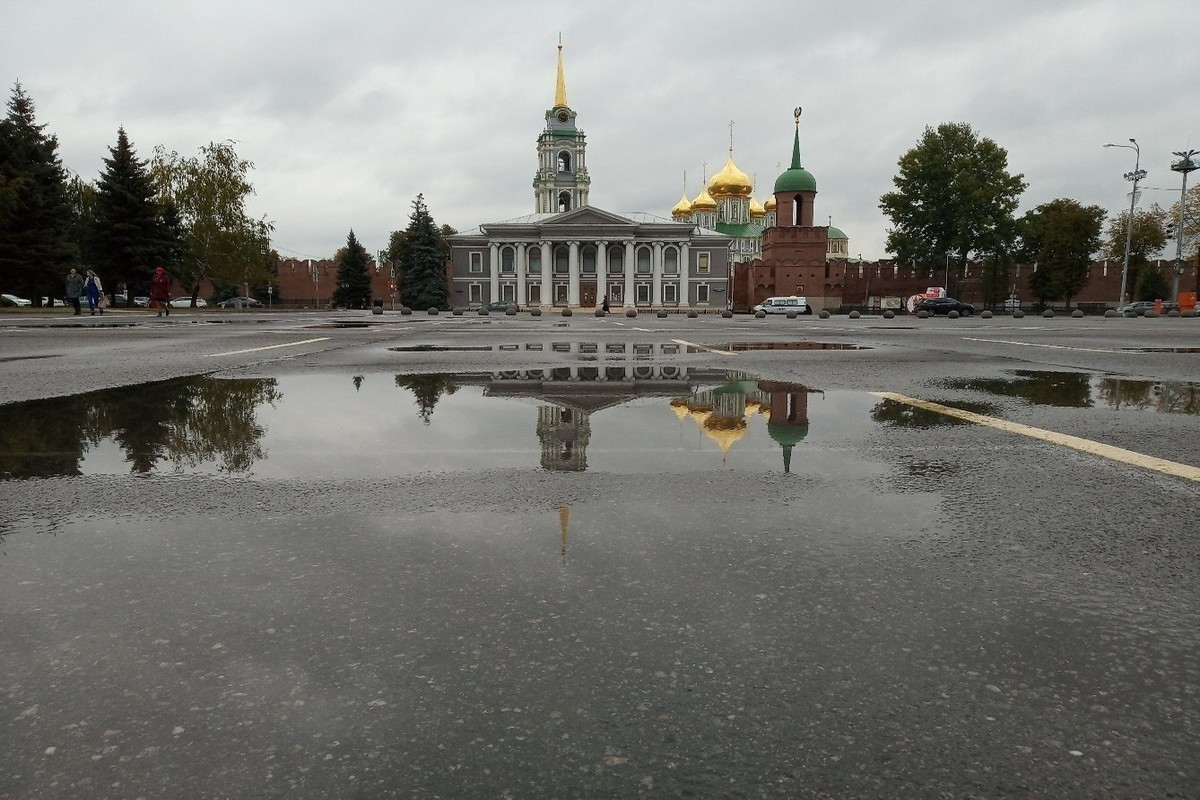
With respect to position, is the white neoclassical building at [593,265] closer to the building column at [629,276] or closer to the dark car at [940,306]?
the building column at [629,276]

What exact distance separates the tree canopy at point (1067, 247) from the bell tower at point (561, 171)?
5299cm

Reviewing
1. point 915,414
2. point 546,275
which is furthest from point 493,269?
point 915,414

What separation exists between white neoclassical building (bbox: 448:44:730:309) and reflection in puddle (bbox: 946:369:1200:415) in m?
86.8

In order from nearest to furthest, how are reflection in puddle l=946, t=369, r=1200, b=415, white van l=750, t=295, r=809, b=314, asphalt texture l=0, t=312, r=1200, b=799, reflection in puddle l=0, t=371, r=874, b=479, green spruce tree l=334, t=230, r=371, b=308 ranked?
asphalt texture l=0, t=312, r=1200, b=799 < reflection in puddle l=0, t=371, r=874, b=479 < reflection in puddle l=946, t=369, r=1200, b=415 < white van l=750, t=295, r=809, b=314 < green spruce tree l=334, t=230, r=371, b=308

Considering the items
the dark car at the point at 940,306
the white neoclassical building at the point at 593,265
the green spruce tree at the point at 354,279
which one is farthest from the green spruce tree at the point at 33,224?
the dark car at the point at 940,306

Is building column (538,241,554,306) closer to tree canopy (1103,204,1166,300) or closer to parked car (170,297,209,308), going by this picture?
parked car (170,297,209,308)

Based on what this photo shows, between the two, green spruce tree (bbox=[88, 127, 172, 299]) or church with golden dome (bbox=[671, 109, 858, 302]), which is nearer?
green spruce tree (bbox=[88, 127, 172, 299])

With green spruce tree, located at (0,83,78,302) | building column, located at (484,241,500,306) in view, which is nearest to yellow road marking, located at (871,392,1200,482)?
green spruce tree, located at (0,83,78,302)

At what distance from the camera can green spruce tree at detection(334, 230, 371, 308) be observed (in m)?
88.8

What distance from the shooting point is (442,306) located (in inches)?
3039

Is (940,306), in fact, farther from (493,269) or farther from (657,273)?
(493,269)

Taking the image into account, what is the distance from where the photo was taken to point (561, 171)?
106m

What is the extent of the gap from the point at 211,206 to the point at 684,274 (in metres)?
53.5

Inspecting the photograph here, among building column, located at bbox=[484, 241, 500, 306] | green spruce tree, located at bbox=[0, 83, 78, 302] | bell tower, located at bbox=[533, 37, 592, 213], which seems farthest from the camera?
bell tower, located at bbox=[533, 37, 592, 213]
